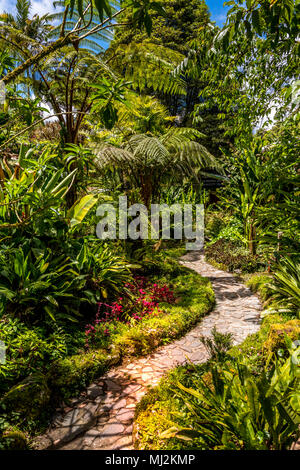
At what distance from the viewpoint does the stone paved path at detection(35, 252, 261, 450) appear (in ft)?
6.43

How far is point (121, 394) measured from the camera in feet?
8.02

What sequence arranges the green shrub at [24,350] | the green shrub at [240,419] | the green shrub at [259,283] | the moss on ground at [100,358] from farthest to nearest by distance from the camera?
the green shrub at [259,283] < the green shrub at [24,350] < the moss on ground at [100,358] < the green shrub at [240,419]

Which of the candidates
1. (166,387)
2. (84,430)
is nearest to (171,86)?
(166,387)

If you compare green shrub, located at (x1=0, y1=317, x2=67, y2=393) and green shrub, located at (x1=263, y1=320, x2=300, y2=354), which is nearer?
green shrub, located at (x1=0, y1=317, x2=67, y2=393)

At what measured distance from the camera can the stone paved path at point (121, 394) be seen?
196 cm

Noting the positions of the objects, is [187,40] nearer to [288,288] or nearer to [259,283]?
A: [259,283]

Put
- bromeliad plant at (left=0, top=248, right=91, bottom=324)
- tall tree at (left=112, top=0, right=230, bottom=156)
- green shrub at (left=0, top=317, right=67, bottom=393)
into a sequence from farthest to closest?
tall tree at (left=112, top=0, right=230, bottom=156)
bromeliad plant at (left=0, top=248, right=91, bottom=324)
green shrub at (left=0, top=317, right=67, bottom=393)

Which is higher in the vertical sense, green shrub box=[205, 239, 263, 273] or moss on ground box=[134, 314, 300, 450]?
green shrub box=[205, 239, 263, 273]

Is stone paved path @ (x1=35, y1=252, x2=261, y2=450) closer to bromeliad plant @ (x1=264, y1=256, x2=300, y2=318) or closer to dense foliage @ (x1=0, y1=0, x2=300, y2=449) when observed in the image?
dense foliage @ (x1=0, y1=0, x2=300, y2=449)

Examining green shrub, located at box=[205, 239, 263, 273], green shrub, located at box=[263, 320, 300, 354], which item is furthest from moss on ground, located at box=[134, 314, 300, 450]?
green shrub, located at box=[205, 239, 263, 273]

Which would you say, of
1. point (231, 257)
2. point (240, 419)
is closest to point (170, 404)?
point (240, 419)

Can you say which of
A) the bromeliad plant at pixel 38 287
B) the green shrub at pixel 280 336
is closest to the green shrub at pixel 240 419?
the green shrub at pixel 280 336

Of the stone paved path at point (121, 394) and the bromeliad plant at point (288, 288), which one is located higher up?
the bromeliad plant at point (288, 288)

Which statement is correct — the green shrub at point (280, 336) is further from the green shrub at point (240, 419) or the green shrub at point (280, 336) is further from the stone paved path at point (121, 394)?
the stone paved path at point (121, 394)
